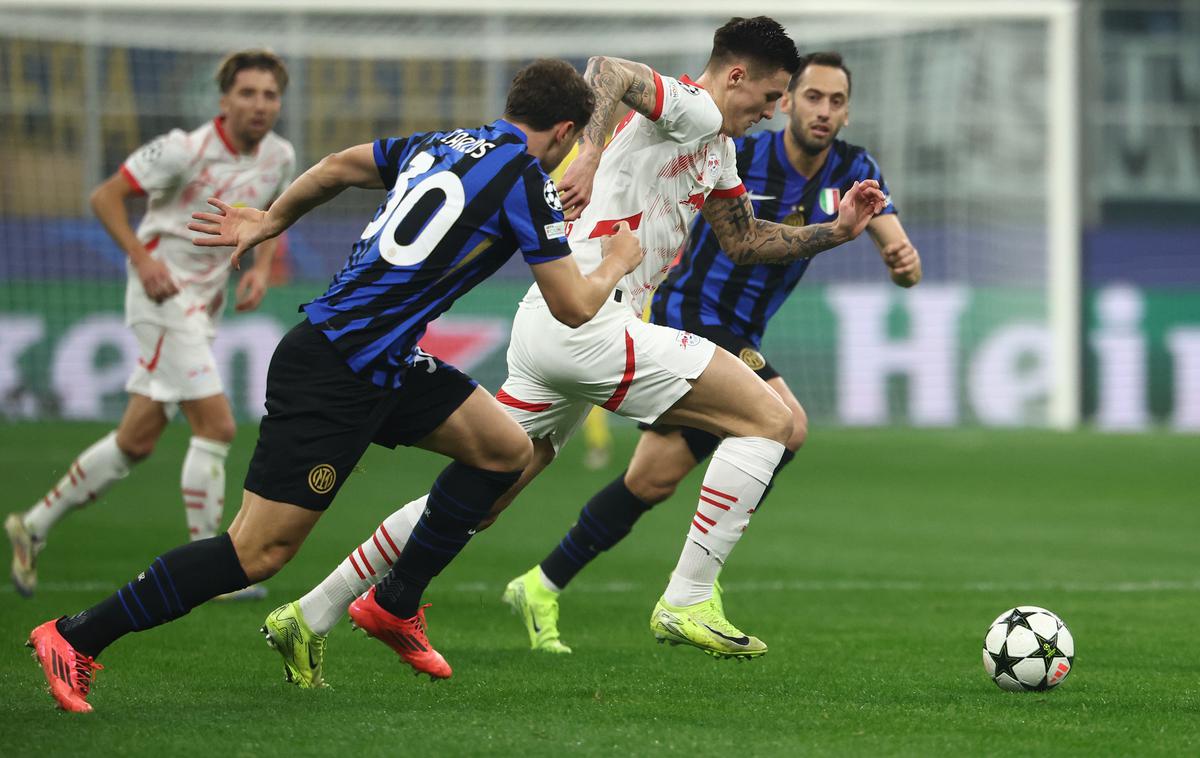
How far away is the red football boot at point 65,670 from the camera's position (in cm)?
495

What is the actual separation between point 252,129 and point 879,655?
4.17 m

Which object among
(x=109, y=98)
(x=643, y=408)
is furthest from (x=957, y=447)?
(x=643, y=408)

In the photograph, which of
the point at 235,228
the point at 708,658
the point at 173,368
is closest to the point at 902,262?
the point at 708,658

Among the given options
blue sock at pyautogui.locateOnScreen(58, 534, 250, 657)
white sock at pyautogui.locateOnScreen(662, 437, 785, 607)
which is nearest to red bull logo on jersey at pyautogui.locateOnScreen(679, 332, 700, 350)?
white sock at pyautogui.locateOnScreen(662, 437, 785, 607)

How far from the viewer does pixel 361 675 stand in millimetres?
5938

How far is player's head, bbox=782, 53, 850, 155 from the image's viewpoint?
7.44 meters

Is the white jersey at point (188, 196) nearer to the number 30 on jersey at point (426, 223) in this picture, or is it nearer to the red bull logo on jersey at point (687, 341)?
the red bull logo on jersey at point (687, 341)

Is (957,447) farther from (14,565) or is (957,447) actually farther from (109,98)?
(14,565)

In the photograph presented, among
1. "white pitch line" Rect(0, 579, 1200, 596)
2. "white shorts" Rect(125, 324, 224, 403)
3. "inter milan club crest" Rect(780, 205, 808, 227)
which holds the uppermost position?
"inter milan club crest" Rect(780, 205, 808, 227)

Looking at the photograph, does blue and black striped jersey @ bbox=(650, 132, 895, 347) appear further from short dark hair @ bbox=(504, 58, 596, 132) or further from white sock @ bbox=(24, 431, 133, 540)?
white sock @ bbox=(24, 431, 133, 540)

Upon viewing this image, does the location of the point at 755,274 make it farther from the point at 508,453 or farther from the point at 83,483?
the point at 83,483

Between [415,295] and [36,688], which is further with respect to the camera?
[36,688]

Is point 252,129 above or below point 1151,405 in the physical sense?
above

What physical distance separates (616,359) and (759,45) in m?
1.31
